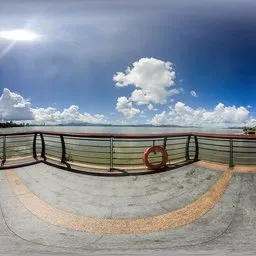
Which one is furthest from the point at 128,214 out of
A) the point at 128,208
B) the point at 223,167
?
the point at 223,167

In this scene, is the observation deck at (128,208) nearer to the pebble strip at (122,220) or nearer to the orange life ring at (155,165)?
the pebble strip at (122,220)

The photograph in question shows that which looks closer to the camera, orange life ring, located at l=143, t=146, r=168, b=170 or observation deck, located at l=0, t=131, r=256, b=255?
observation deck, located at l=0, t=131, r=256, b=255

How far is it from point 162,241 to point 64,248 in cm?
111

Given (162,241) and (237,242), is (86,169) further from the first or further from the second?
(237,242)

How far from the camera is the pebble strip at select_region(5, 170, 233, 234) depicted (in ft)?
10.1

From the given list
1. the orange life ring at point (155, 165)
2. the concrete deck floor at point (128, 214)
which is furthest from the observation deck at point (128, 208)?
the orange life ring at point (155, 165)

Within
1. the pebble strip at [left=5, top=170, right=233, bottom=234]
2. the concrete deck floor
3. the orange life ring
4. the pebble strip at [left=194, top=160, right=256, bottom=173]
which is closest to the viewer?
the concrete deck floor

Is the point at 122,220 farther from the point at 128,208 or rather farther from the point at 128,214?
the point at 128,208

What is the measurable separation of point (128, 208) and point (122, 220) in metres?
0.36

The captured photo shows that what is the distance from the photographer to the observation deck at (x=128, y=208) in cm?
274

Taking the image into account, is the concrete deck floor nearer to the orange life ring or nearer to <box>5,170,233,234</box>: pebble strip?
<box>5,170,233,234</box>: pebble strip

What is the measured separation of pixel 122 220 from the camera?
3.29 meters

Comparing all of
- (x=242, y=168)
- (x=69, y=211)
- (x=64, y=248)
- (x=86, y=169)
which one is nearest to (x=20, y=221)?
(x=69, y=211)

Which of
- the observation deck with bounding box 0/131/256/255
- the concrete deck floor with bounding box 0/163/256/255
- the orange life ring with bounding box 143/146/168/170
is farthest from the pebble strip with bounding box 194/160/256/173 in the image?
the orange life ring with bounding box 143/146/168/170
